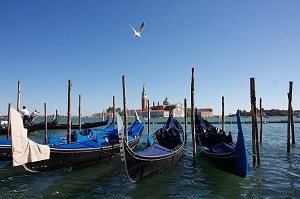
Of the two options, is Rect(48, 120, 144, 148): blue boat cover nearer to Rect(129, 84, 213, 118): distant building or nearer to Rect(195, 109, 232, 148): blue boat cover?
Rect(195, 109, 232, 148): blue boat cover

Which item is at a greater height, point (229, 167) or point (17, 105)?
point (17, 105)

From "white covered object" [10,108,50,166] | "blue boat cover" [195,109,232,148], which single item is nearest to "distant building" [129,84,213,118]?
"blue boat cover" [195,109,232,148]

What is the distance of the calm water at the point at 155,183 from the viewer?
4680 mm

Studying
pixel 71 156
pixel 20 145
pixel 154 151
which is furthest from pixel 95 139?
pixel 20 145

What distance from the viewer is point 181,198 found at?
4.51 meters

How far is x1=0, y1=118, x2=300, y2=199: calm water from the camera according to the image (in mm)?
4680

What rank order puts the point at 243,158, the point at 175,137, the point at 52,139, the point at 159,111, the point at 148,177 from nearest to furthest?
the point at 243,158, the point at 148,177, the point at 52,139, the point at 175,137, the point at 159,111

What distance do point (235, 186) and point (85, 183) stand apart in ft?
9.69

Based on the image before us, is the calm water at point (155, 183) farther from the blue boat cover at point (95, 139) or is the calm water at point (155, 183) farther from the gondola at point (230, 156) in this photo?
the blue boat cover at point (95, 139)

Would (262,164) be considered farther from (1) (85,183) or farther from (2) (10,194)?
(2) (10,194)

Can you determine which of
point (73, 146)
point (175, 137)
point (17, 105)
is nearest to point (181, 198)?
point (73, 146)

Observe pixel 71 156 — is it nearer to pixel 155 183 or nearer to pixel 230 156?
pixel 155 183

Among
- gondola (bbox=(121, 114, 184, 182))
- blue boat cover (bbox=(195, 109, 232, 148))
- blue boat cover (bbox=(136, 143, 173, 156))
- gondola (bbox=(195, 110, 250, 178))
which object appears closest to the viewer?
gondola (bbox=(121, 114, 184, 182))

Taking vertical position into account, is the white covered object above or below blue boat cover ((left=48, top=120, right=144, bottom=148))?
above
